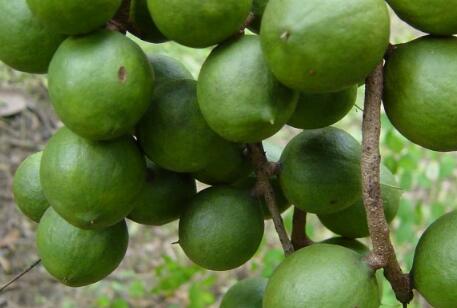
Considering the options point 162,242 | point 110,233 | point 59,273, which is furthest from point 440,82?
point 162,242

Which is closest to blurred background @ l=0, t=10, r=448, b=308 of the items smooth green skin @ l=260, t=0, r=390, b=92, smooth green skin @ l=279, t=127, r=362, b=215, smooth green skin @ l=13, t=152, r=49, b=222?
smooth green skin @ l=13, t=152, r=49, b=222

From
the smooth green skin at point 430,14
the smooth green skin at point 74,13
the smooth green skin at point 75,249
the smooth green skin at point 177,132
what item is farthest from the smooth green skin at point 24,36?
the smooth green skin at point 430,14

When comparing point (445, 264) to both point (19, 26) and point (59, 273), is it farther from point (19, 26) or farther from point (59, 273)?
point (19, 26)

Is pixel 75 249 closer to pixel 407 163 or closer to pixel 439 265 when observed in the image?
pixel 439 265

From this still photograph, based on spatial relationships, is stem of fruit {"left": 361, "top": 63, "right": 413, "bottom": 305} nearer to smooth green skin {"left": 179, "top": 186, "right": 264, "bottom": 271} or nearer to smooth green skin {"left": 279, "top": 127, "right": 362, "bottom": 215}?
smooth green skin {"left": 279, "top": 127, "right": 362, "bottom": 215}

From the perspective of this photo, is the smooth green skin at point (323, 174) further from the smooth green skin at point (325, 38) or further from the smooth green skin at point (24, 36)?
the smooth green skin at point (24, 36)

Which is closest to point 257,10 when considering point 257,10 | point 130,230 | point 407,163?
point 257,10
